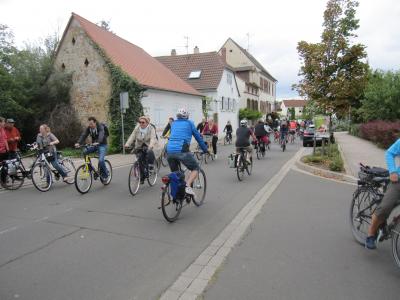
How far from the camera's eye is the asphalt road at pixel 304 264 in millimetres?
3756

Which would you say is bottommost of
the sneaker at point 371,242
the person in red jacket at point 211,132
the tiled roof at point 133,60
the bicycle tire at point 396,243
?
the sneaker at point 371,242

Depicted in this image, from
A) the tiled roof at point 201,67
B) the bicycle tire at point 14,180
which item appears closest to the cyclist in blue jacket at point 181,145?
the bicycle tire at point 14,180

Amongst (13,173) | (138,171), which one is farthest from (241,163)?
(13,173)

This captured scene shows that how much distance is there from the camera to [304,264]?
14.7ft

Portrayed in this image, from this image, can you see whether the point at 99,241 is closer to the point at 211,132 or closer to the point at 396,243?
the point at 396,243

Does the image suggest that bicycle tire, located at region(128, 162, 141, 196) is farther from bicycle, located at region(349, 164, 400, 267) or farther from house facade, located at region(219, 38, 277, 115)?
house facade, located at region(219, 38, 277, 115)

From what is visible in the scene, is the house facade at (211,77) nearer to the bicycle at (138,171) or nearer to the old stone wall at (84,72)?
the old stone wall at (84,72)

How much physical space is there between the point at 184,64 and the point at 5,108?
70.9ft

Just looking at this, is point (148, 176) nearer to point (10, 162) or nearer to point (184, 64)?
point (10, 162)

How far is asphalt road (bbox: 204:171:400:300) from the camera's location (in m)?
3.76

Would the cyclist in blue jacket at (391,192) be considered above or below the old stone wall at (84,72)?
below

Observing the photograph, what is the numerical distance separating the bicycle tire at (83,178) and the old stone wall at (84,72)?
1244cm

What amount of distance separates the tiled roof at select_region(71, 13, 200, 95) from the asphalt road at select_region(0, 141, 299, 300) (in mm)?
13954

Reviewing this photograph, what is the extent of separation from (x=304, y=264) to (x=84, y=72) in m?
19.9
